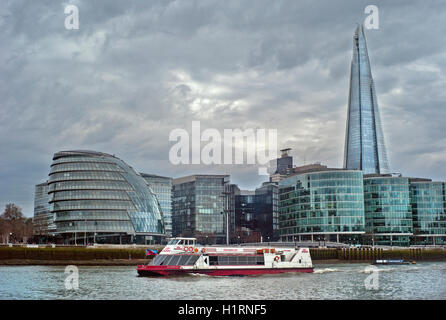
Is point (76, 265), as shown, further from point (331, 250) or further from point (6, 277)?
point (331, 250)

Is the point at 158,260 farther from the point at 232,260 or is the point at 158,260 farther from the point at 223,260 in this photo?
the point at 232,260

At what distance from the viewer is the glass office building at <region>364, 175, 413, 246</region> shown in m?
179

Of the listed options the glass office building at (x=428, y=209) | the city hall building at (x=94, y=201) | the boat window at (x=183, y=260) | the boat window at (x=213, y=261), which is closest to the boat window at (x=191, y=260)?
the boat window at (x=183, y=260)

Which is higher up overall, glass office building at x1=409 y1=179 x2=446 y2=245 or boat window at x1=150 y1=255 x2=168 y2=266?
glass office building at x1=409 y1=179 x2=446 y2=245

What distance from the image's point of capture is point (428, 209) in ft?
614

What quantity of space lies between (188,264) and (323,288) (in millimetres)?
21467

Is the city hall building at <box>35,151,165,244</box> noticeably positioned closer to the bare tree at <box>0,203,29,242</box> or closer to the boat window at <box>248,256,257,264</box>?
the bare tree at <box>0,203,29,242</box>

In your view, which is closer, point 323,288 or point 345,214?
point 323,288

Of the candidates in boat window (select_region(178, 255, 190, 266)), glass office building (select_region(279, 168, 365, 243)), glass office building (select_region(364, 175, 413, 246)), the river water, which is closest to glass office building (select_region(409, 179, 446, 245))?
glass office building (select_region(364, 175, 413, 246))

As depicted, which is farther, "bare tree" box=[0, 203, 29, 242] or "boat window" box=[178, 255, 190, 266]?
"bare tree" box=[0, 203, 29, 242]

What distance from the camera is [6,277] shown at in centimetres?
6191

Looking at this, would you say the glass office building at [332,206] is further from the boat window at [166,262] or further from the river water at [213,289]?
the boat window at [166,262]

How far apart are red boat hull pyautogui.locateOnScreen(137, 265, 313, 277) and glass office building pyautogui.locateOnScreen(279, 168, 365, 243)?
97.4m
